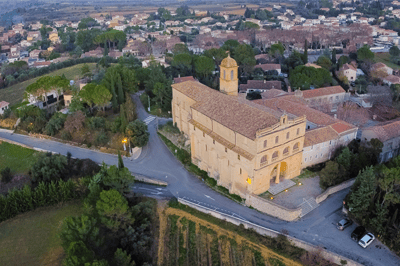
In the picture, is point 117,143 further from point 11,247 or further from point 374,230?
point 374,230

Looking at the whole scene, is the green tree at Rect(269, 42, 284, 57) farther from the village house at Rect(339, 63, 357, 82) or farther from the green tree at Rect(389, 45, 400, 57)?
the green tree at Rect(389, 45, 400, 57)

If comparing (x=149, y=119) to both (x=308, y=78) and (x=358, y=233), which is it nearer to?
(x=308, y=78)

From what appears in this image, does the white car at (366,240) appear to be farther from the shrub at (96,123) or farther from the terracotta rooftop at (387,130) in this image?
the shrub at (96,123)

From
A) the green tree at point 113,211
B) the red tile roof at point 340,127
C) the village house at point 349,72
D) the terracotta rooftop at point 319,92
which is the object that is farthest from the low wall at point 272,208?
the village house at point 349,72

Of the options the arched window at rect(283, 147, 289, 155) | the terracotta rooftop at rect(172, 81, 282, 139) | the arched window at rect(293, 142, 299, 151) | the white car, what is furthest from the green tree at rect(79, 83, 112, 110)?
the white car

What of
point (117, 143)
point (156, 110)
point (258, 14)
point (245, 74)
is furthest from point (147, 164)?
point (258, 14)
